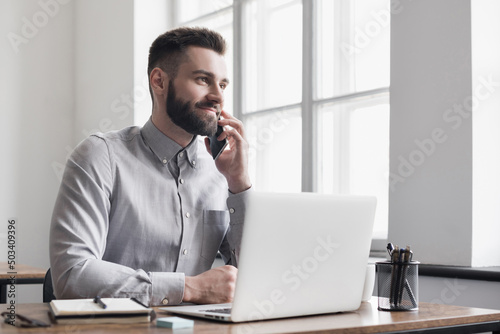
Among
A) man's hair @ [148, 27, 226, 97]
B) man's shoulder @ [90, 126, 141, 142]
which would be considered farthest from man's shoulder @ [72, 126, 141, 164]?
man's hair @ [148, 27, 226, 97]

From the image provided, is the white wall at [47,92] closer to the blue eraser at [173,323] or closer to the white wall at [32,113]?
the white wall at [32,113]

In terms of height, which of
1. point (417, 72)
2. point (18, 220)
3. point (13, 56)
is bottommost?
point (18, 220)

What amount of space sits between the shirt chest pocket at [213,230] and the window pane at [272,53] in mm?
1988

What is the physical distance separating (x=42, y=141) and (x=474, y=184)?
3.83 m

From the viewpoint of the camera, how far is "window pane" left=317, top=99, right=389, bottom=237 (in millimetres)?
3271

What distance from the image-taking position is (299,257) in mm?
1332

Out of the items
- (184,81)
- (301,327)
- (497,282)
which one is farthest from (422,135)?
(301,327)

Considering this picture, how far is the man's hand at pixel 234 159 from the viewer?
1.95 m

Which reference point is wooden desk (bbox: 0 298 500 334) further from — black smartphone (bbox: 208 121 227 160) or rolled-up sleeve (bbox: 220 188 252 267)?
black smartphone (bbox: 208 121 227 160)

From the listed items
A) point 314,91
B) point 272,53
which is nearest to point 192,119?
point 314,91

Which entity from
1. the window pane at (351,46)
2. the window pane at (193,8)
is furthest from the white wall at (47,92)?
the window pane at (351,46)

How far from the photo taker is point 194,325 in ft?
4.11

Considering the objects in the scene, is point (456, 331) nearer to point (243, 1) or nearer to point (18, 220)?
point (243, 1)

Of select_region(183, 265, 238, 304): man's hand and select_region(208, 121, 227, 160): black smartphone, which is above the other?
select_region(208, 121, 227, 160): black smartphone
